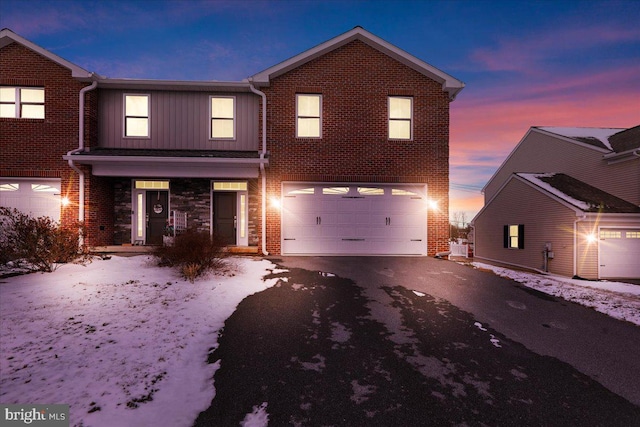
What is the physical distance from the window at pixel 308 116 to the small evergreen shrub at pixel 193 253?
5097 millimetres

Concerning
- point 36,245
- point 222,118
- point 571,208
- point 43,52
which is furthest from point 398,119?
point 43,52

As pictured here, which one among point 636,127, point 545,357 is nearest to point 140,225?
point 545,357

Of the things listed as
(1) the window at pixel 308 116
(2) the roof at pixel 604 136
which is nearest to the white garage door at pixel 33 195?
(1) the window at pixel 308 116

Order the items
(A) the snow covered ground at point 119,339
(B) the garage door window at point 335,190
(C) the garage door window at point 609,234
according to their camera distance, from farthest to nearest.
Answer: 1. (C) the garage door window at point 609,234
2. (B) the garage door window at point 335,190
3. (A) the snow covered ground at point 119,339

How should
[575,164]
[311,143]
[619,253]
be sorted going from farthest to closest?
[575,164] < [619,253] < [311,143]

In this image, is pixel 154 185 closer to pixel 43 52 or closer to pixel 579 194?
pixel 43 52

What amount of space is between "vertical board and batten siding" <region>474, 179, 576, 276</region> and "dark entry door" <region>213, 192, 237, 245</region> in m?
15.2

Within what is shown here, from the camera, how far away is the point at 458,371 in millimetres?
3443

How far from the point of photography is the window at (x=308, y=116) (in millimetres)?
10391

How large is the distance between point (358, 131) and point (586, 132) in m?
18.0

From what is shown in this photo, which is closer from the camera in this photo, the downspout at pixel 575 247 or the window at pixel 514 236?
the downspout at pixel 575 247

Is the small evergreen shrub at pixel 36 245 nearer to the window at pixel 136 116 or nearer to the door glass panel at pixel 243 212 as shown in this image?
the window at pixel 136 116

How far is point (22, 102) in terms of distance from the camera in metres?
10.2

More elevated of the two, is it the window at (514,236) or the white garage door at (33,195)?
the white garage door at (33,195)
